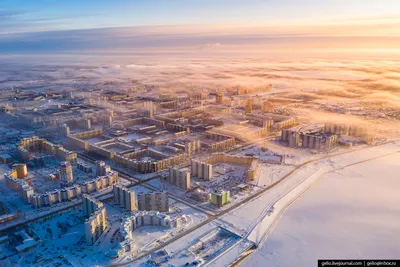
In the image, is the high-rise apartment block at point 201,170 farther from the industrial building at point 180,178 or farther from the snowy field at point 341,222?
the snowy field at point 341,222

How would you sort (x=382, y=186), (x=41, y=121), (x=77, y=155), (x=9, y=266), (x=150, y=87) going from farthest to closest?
(x=150, y=87), (x=41, y=121), (x=77, y=155), (x=382, y=186), (x=9, y=266)

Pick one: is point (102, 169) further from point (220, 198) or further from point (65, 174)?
point (220, 198)

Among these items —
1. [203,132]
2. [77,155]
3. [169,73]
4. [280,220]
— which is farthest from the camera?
[169,73]

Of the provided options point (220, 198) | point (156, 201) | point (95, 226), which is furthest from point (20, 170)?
point (220, 198)

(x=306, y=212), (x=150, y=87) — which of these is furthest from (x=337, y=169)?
(x=150, y=87)

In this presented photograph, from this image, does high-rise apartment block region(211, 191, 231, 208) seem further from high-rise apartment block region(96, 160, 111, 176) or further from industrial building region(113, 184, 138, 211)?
high-rise apartment block region(96, 160, 111, 176)

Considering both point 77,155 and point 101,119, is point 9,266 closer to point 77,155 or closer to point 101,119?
point 77,155
